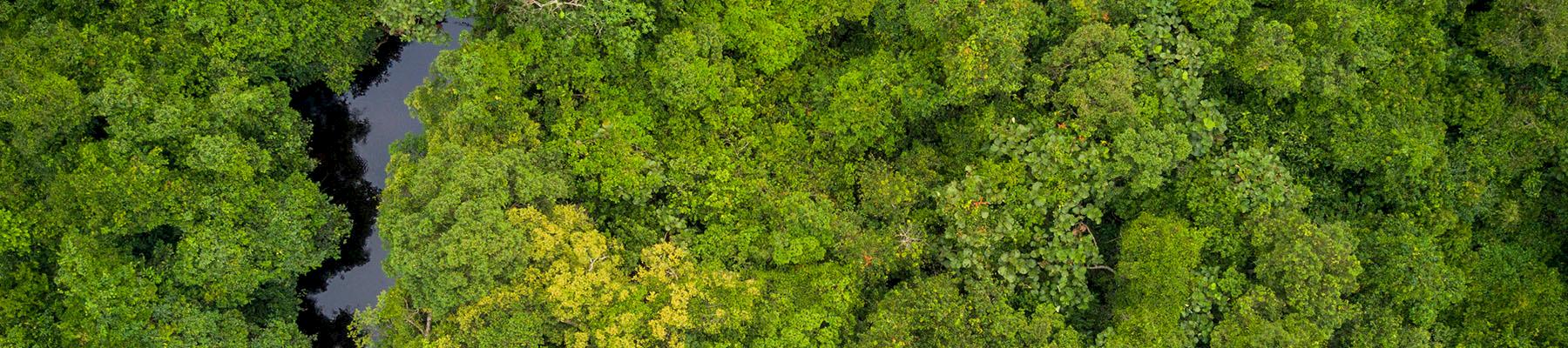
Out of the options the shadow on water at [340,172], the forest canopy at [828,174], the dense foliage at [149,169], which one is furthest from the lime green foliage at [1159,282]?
the shadow on water at [340,172]

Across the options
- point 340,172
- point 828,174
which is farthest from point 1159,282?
point 340,172

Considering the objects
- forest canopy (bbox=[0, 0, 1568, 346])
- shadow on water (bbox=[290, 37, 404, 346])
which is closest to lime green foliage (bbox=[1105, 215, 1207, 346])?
forest canopy (bbox=[0, 0, 1568, 346])

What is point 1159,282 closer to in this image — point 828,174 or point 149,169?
point 828,174

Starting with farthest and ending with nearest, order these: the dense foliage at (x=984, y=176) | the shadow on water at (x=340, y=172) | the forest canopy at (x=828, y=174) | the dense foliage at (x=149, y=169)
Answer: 1. the shadow on water at (x=340, y=172)
2. the dense foliage at (x=149, y=169)
3. the forest canopy at (x=828, y=174)
4. the dense foliage at (x=984, y=176)

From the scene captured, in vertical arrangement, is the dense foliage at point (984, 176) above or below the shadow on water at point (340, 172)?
below

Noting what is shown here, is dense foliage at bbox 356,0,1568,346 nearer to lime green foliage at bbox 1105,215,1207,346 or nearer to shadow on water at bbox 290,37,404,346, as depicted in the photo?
lime green foliage at bbox 1105,215,1207,346

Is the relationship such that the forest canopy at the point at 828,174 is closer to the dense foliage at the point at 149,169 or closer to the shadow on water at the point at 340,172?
the dense foliage at the point at 149,169

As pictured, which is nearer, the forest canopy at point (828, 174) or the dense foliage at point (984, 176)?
the dense foliage at point (984, 176)

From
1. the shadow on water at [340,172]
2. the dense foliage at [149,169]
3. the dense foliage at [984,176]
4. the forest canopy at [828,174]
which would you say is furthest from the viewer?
the shadow on water at [340,172]
